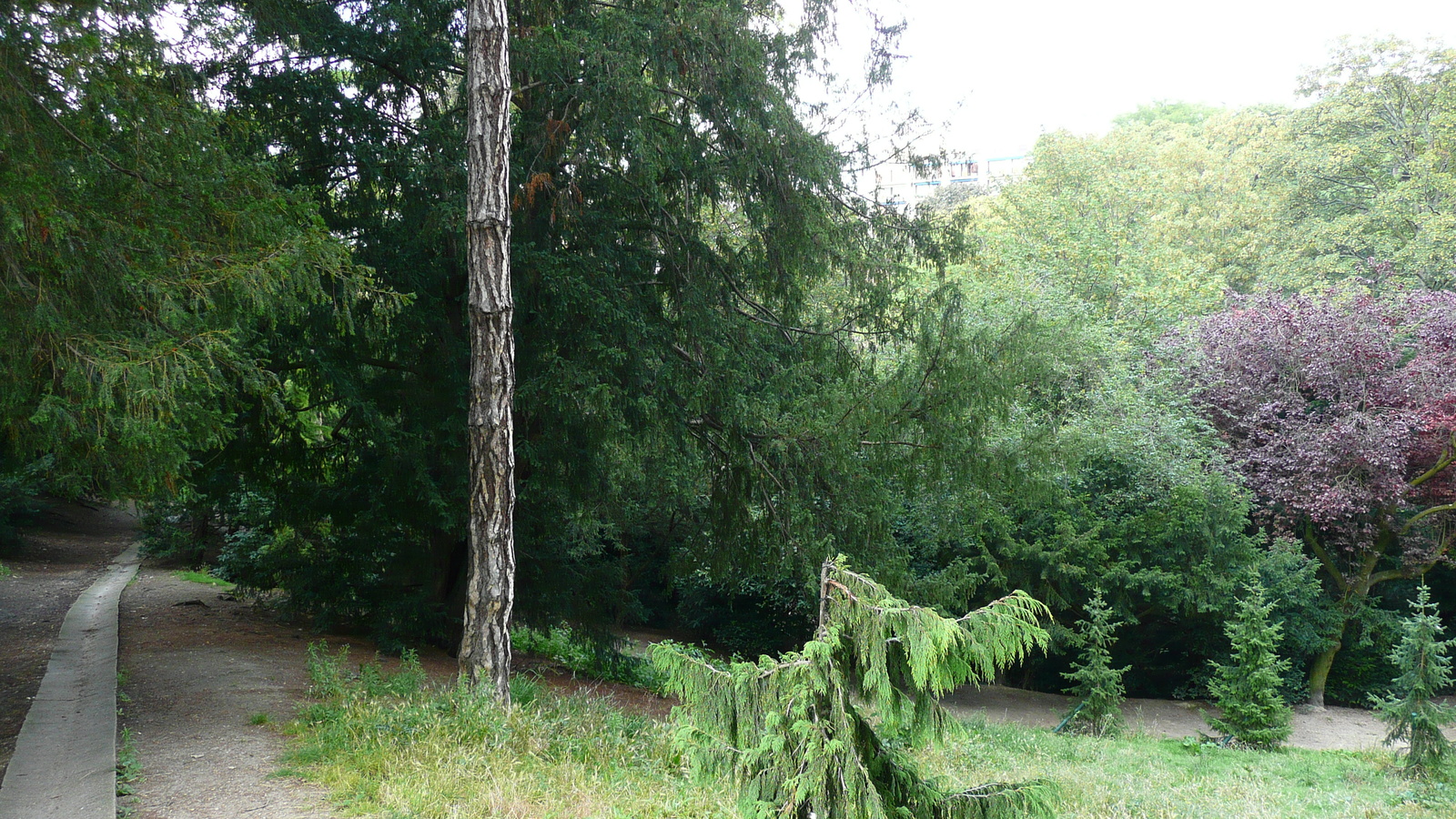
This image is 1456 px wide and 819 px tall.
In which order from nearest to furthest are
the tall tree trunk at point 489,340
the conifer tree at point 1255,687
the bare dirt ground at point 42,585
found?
1. the tall tree trunk at point 489,340
2. the bare dirt ground at point 42,585
3. the conifer tree at point 1255,687

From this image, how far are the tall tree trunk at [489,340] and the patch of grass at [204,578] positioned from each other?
10.6 meters

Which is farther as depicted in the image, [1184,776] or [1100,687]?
[1100,687]

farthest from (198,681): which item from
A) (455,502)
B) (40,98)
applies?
(40,98)

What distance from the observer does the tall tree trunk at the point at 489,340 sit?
275 inches

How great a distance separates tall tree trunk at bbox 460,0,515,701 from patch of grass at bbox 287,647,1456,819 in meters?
0.76

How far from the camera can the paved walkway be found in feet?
15.1

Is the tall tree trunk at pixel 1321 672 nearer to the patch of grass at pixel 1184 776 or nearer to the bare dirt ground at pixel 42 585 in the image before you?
the patch of grass at pixel 1184 776

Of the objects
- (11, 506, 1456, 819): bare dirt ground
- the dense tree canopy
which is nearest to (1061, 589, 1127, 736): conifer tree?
(11, 506, 1456, 819): bare dirt ground

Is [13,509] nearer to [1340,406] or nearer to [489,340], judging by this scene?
[489,340]

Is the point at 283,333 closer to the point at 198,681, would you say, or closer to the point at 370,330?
the point at 370,330

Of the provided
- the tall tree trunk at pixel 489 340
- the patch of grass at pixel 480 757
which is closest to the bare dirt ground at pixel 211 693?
the patch of grass at pixel 480 757

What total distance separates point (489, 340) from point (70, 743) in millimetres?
3689

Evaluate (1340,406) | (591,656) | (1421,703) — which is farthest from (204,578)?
(1340,406)

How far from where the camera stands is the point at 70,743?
5602 millimetres
